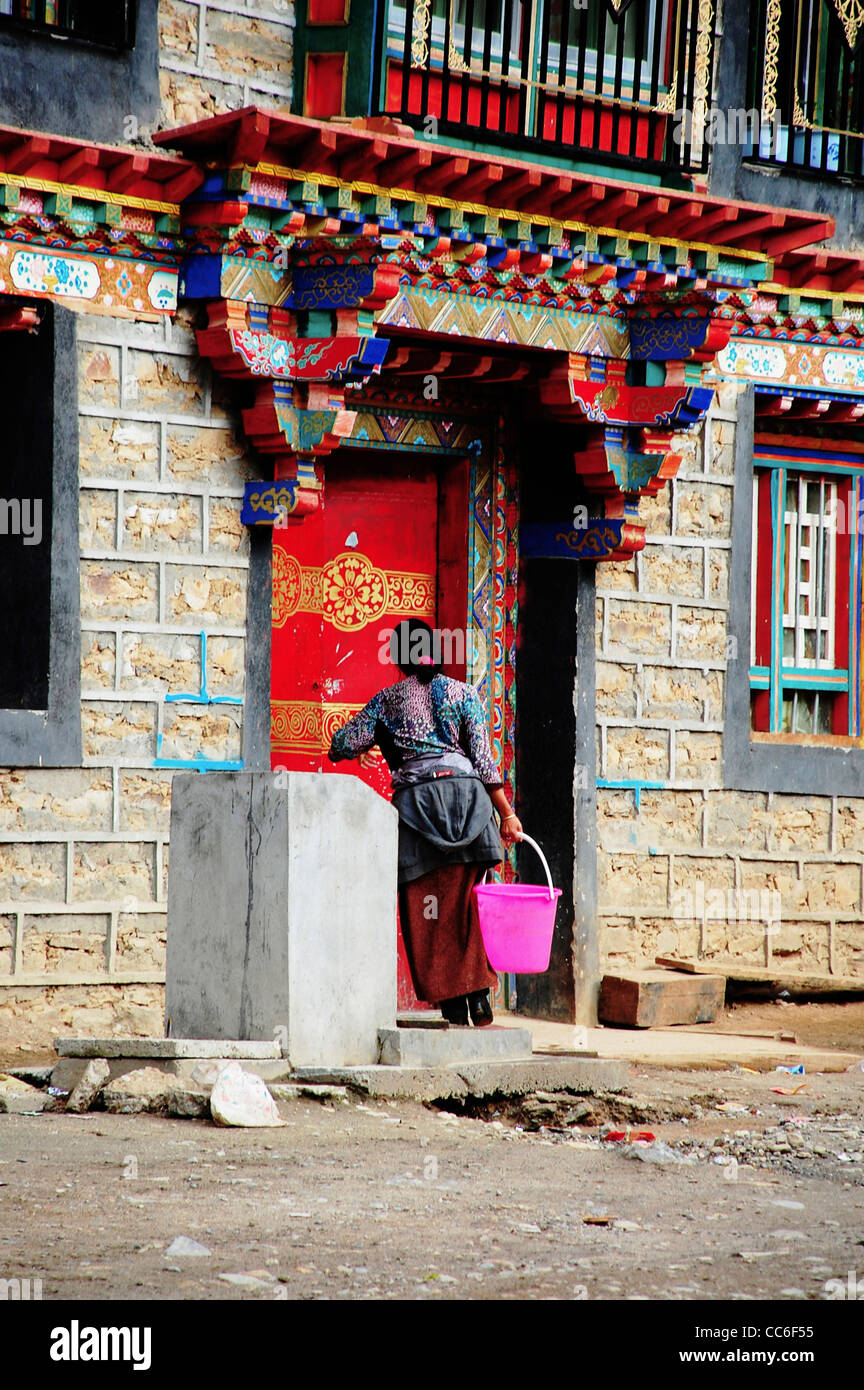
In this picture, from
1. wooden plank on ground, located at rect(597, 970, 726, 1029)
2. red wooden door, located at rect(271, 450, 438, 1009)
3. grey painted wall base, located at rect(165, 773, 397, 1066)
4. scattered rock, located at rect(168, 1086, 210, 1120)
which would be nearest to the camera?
scattered rock, located at rect(168, 1086, 210, 1120)

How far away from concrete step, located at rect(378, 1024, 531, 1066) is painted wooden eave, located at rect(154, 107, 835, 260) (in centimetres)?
393

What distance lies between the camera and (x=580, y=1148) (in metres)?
7.19

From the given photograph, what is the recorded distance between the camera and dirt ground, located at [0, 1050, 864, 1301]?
16.3 ft

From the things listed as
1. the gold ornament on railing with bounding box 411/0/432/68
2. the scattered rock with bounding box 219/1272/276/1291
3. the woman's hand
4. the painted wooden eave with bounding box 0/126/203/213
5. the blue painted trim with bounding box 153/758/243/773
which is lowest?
the scattered rock with bounding box 219/1272/276/1291

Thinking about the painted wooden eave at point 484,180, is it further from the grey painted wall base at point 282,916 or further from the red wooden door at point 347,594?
the grey painted wall base at point 282,916

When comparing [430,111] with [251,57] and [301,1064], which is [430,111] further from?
[301,1064]

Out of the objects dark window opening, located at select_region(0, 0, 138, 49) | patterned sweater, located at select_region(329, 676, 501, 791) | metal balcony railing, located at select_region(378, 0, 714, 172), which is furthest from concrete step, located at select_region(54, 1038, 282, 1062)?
metal balcony railing, located at select_region(378, 0, 714, 172)

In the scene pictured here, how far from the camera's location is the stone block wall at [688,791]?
36.0 ft

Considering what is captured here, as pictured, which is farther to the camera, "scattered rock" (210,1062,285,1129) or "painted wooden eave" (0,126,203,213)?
"painted wooden eave" (0,126,203,213)

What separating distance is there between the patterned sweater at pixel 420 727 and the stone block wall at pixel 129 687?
81 centimetres

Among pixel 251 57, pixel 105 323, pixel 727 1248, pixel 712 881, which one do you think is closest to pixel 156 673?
pixel 105 323

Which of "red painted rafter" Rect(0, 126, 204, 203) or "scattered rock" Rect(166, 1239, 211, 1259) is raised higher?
"red painted rafter" Rect(0, 126, 204, 203)

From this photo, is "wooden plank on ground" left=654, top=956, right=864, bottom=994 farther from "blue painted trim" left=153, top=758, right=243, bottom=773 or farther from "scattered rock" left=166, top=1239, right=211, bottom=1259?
"scattered rock" left=166, top=1239, right=211, bottom=1259

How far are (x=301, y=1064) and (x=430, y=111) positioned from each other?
17.0 feet
